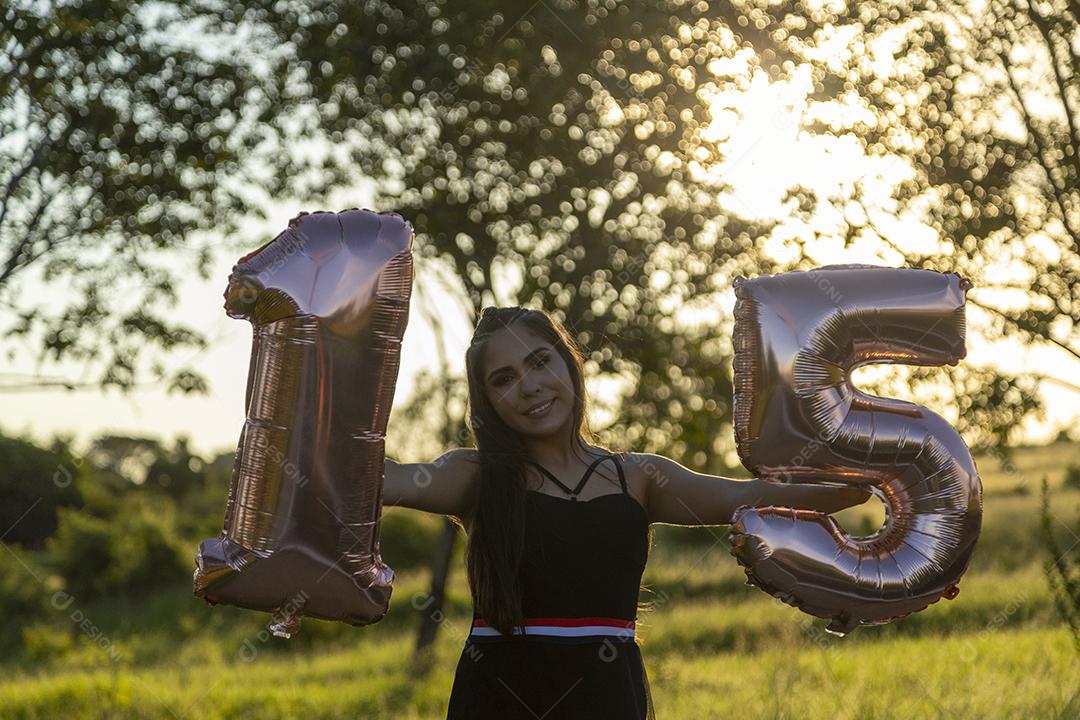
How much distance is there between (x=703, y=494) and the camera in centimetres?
319

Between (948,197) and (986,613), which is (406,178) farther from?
(986,613)

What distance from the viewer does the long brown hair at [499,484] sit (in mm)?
2914

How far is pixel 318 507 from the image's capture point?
277 centimetres

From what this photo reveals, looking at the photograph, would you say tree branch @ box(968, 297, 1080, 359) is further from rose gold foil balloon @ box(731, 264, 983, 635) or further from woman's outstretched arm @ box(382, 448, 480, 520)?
woman's outstretched arm @ box(382, 448, 480, 520)

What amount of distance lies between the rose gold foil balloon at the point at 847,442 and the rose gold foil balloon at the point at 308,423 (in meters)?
0.89

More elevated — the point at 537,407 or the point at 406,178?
the point at 406,178

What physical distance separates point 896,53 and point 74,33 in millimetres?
4136

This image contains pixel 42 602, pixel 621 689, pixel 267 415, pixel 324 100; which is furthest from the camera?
pixel 42 602

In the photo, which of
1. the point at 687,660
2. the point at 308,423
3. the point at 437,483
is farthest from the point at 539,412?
the point at 687,660

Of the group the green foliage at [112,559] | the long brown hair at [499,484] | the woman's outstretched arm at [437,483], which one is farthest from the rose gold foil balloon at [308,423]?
the green foliage at [112,559]

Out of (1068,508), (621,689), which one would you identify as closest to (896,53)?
(621,689)

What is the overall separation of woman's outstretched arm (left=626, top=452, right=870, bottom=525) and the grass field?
0.38 m

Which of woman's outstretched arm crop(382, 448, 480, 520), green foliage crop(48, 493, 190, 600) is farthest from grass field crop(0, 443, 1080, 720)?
green foliage crop(48, 493, 190, 600)

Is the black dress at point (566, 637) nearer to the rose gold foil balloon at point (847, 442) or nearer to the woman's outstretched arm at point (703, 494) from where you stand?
the woman's outstretched arm at point (703, 494)
